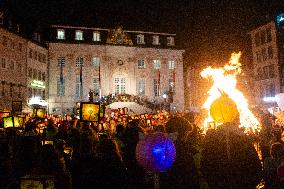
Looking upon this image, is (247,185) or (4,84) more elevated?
(4,84)

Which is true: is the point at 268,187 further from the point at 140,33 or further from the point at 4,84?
the point at 140,33

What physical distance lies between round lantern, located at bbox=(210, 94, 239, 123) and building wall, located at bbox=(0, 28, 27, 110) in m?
39.4

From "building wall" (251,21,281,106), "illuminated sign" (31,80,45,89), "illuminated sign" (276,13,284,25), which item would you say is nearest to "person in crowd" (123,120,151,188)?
"illuminated sign" (31,80,45,89)

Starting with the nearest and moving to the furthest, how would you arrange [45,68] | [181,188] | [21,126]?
[181,188] < [21,126] < [45,68]

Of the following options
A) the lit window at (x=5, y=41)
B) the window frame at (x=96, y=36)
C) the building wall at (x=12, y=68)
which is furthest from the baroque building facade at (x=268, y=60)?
the lit window at (x=5, y=41)

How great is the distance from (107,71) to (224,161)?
5394 cm

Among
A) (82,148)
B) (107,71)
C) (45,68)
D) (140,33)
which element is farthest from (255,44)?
(82,148)

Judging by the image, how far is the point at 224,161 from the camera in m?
4.50

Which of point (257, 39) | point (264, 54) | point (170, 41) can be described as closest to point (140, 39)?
point (170, 41)

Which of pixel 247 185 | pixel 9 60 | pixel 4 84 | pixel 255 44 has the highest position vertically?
pixel 255 44

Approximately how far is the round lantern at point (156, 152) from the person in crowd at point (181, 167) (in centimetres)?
52

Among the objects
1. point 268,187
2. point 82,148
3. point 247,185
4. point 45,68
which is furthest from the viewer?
point 45,68

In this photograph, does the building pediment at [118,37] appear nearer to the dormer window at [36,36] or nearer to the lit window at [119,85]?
the lit window at [119,85]

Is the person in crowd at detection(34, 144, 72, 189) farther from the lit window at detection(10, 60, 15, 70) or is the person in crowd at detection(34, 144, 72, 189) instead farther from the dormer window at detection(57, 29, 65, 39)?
the dormer window at detection(57, 29, 65, 39)
